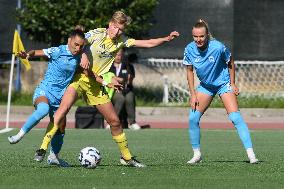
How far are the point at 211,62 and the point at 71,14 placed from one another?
632 inches

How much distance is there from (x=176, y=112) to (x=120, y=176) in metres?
16.8

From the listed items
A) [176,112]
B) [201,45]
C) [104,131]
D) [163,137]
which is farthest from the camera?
[176,112]

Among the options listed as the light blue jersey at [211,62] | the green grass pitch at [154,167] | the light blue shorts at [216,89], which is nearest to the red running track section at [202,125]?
the green grass pitch at [154,167]

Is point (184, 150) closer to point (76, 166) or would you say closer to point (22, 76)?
point (76, 166)

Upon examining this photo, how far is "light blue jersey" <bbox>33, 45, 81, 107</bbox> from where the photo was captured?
1424 centimetres

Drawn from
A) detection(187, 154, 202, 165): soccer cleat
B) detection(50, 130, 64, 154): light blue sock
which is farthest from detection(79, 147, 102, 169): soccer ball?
detection(187, 154, 202, 165): soccer cleat

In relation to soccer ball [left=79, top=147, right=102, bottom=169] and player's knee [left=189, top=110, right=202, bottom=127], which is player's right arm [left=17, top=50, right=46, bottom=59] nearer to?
soccer ball [left=79, top=147, right=102, bottom=169]

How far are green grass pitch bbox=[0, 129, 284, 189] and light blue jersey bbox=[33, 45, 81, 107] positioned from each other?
0.93 meters

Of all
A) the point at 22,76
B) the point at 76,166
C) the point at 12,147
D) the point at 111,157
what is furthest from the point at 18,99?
the point at 76,166

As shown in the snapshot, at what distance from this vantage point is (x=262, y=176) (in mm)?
12859

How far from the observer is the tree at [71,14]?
1199 inches

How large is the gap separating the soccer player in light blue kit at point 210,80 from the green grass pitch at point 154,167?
42cm

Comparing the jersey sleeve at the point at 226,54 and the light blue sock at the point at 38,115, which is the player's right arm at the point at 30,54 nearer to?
the light blue sock at the point at 38,115

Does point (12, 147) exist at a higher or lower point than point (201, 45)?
lower
